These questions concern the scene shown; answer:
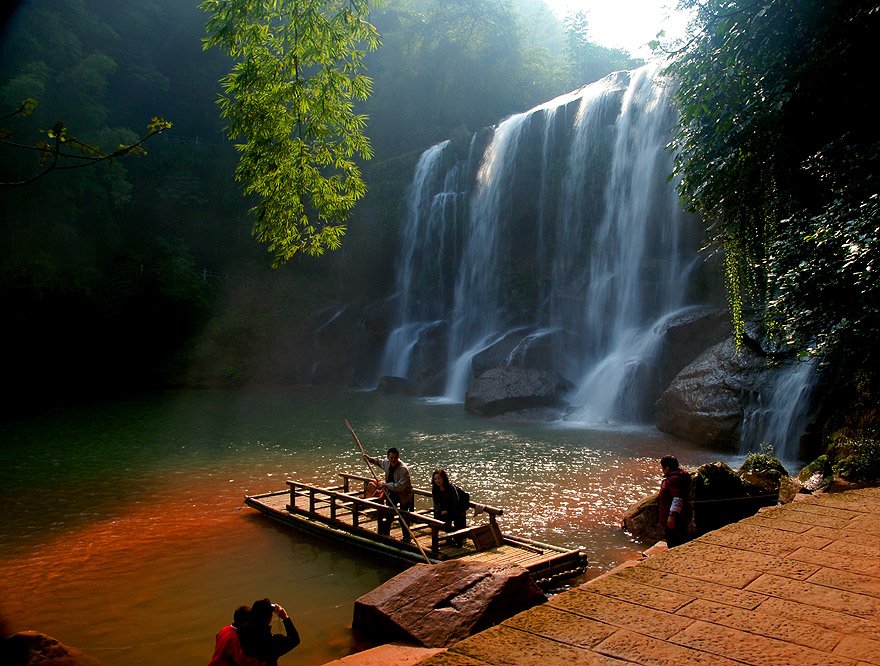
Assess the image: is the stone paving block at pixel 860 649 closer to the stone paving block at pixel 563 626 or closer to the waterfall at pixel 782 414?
the stone paving block at pixel 563 626

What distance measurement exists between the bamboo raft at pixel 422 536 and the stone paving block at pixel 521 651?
4.54 m

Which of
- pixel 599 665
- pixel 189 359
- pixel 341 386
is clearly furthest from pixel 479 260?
pixel 599 665

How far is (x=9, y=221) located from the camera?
91.6 feet

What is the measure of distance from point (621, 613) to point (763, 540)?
5.49 feet

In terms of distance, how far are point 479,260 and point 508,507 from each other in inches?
820

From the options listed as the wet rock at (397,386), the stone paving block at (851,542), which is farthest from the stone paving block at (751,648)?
the wet rock at (397,386)

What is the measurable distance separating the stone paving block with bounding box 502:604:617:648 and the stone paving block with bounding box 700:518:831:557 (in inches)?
62.2

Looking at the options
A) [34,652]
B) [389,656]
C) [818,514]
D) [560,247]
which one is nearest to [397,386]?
[560,247]

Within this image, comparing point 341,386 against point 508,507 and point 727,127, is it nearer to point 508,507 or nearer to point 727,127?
point 508,507

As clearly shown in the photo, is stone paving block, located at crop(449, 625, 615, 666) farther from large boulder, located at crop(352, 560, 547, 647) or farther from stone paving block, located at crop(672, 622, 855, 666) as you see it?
large boulder, located at crop(352, 560, 547, 647)

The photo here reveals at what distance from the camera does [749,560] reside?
3428 mm

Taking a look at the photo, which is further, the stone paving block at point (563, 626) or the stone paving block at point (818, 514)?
the stone paving block at point (818, 514)

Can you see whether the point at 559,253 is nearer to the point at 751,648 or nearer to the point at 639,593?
the point at 639,593

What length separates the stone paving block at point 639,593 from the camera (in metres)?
2.80
